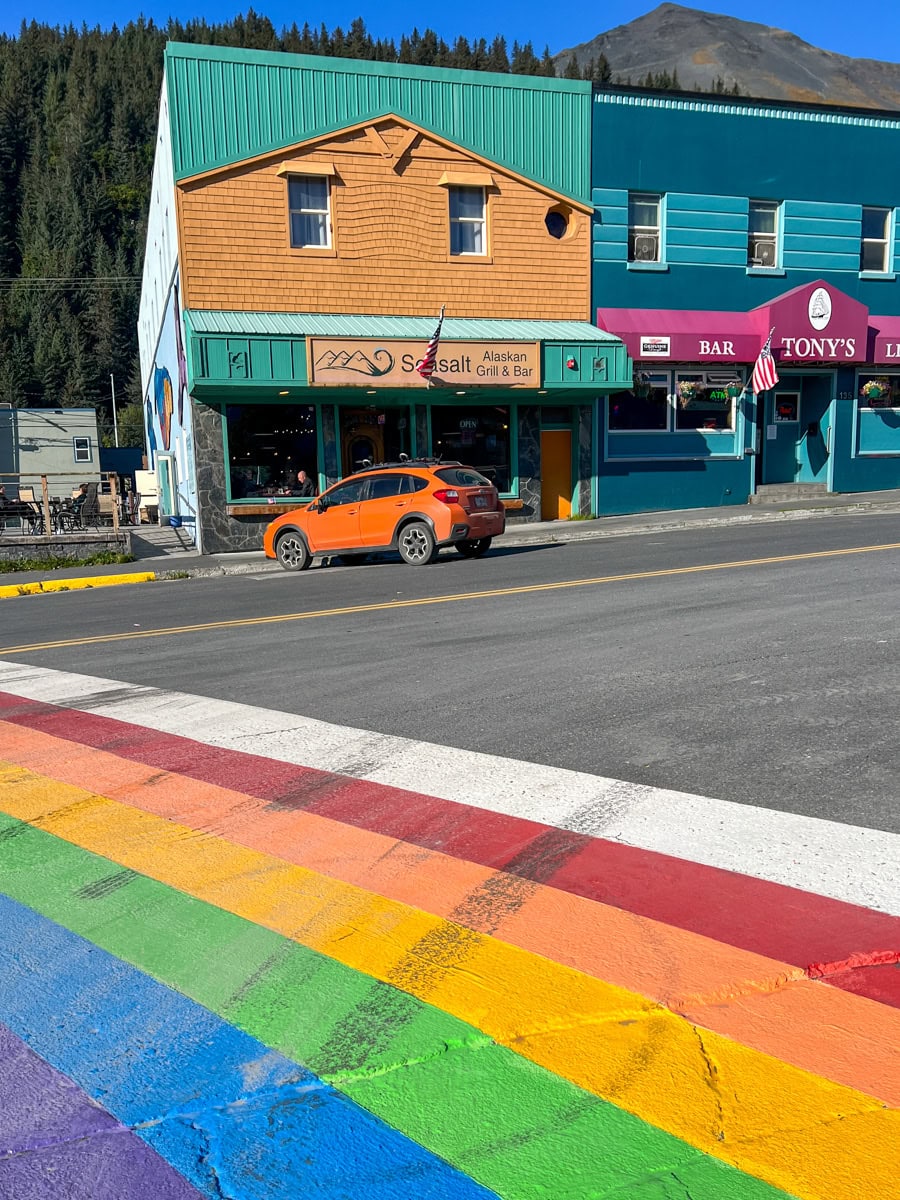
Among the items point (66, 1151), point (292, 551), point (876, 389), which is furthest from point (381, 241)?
point (66, 1151)

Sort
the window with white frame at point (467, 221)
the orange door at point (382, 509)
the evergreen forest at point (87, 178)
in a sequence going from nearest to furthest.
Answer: the orange door at point (382, 509), the window with white frame at point (467, 221), the evergreen forest at point (87, 178)

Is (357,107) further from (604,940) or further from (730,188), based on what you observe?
(604,940)

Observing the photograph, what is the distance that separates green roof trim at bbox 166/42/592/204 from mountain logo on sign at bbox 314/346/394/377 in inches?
189

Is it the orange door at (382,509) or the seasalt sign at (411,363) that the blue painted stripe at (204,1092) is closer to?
the orange door at (382,509)

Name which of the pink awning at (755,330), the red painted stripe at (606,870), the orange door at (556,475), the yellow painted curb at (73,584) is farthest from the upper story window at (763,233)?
the red painted stripe at (606,870)

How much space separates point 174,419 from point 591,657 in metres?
22.2

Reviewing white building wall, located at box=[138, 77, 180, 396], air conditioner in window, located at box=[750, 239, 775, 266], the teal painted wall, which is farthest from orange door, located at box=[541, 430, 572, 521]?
white building wall, located at box=[138, 77, 180, 396]

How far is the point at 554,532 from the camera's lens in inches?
802

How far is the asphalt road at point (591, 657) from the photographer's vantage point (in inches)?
213

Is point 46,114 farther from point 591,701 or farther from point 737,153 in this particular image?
point 591,701

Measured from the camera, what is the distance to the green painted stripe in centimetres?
234

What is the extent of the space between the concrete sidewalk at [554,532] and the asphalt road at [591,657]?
2503 mm

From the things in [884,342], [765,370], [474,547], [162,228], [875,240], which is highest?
[162,228]

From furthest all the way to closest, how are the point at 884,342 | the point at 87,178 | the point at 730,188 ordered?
the point at 87,178 < the point at 884,342 < the point at 730,188
